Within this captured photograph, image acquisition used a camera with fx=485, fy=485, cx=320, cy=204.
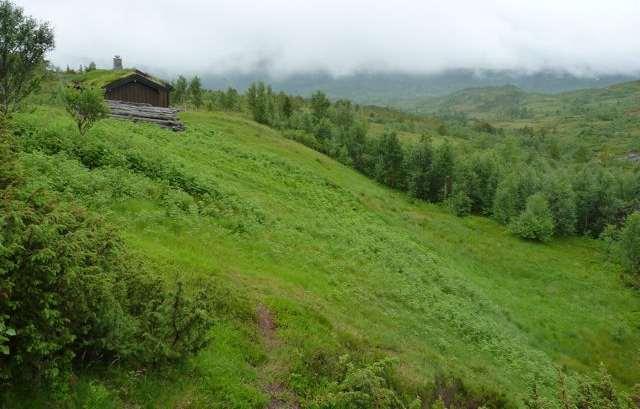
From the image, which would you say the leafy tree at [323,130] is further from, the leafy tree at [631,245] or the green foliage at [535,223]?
the leafy tree at [631,245]

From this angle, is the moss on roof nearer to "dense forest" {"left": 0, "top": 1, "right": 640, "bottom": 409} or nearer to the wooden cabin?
the wooden cabin

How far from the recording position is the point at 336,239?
1252 inches

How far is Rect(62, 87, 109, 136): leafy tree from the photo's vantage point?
26.6 metres

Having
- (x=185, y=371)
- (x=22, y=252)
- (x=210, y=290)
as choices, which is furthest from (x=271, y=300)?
(x=22, y=252)

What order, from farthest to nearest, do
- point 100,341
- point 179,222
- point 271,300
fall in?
point 179,222, point 271,300, point 100,341

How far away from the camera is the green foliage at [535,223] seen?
66750 mm

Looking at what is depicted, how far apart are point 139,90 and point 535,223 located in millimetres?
54536

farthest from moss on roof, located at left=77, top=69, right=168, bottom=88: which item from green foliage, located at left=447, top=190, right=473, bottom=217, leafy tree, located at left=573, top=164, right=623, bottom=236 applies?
leafy tree, located at left=573, top=164, right=623, bottom=236

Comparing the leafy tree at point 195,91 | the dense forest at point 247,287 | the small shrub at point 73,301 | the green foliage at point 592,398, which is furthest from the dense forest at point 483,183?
the small shrub at point 73,301

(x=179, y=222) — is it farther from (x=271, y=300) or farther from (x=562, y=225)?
(x=562, y=225)

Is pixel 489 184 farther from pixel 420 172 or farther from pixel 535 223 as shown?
pixel 535 223

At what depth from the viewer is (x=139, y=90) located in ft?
192

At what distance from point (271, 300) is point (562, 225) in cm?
6918

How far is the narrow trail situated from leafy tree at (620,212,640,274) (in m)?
55.4
